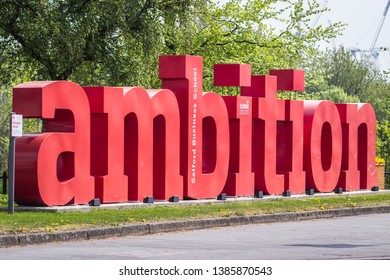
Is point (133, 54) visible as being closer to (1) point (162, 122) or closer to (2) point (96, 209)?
(1) point (162, 122)

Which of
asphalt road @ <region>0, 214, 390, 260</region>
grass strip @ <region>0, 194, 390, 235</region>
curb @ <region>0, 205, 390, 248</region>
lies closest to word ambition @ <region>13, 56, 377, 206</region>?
grass strip @ <region>0, 194, 390, 235</region>

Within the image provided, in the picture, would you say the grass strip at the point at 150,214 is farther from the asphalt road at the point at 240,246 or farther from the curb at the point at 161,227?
the asphalt road at the point at 240,246

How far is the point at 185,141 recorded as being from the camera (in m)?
29.3

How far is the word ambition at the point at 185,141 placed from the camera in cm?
2489

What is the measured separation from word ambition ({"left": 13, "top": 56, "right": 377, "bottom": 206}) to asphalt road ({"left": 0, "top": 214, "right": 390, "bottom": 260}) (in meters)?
4.54

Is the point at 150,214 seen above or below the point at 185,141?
below

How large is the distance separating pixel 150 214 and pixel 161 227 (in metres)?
2.28

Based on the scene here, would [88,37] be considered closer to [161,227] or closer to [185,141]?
[185,141]

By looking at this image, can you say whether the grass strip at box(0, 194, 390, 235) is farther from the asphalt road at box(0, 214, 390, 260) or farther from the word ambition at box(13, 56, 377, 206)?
the word ambition at box(13, 56, 377, 206)

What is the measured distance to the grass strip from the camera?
19969 millimetres

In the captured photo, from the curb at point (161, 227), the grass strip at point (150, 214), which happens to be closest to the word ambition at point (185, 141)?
the grass strip at point (150, 214)

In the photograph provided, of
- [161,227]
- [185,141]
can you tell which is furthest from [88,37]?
[161,227]
